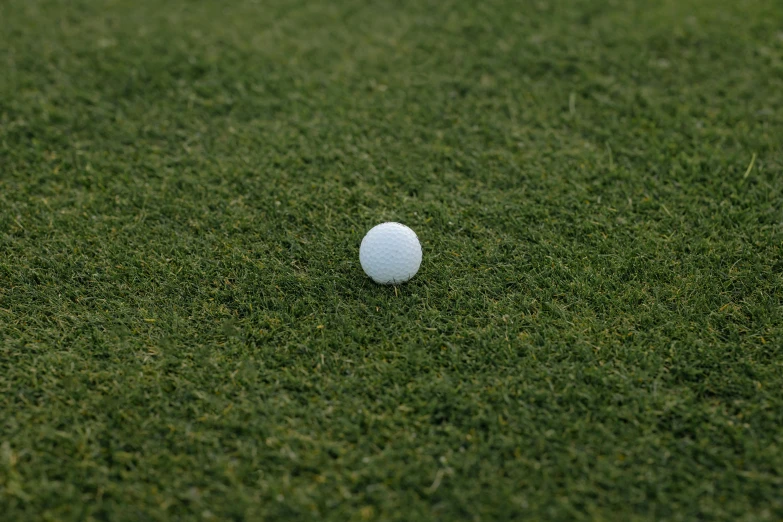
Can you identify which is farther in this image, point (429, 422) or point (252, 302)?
point (252, 302)

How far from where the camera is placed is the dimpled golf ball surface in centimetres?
→ 255

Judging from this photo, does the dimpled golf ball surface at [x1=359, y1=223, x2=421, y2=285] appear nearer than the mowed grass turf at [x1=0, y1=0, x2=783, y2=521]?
No

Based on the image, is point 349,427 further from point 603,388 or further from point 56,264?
point 56,264

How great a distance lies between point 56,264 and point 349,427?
151 cm

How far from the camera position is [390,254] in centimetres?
254

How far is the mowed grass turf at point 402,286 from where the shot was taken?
2025 mm

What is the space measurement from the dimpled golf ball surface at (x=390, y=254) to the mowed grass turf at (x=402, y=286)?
87 mm

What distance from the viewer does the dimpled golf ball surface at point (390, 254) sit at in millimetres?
2549

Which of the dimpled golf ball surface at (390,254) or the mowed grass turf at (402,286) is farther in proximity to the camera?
the dimpled golf ball surface at (390,254)

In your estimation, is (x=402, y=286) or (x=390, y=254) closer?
(x=390, y=254)

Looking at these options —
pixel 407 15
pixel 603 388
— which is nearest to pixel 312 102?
pixel 407 15

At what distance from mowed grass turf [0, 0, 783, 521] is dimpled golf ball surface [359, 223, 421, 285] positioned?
9cm

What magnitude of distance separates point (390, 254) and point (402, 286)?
0.18 m

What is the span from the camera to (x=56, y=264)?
274 cm
